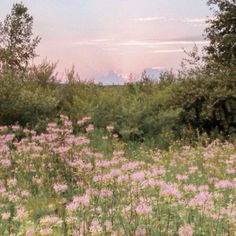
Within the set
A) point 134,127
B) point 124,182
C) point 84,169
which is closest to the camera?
point 124,182

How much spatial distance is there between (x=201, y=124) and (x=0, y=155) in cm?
965

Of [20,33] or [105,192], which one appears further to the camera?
[20,33]

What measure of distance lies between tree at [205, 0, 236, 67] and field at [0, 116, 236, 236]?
1672 centimetres

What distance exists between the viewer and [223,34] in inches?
1187

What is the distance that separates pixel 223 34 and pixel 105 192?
25786 mm

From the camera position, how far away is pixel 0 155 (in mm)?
9055

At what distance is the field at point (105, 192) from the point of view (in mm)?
4523

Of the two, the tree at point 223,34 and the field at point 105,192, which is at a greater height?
the tree at point 223,34

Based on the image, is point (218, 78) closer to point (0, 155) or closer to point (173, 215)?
point (0, 155)

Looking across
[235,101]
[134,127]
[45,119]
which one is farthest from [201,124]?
[45,119]

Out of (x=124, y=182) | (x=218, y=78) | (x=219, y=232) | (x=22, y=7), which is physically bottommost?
(x=219, y=232)

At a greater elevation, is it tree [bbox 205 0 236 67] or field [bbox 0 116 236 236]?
tree [bbox 205 0 236 67]

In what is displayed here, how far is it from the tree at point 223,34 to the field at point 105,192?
16716 mm

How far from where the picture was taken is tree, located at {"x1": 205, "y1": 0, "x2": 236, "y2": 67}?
94.4 ft
